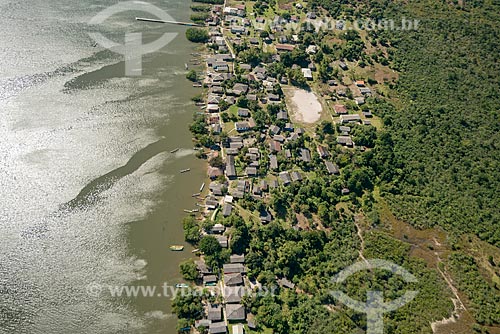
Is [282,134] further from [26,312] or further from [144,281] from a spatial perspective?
[26,312]

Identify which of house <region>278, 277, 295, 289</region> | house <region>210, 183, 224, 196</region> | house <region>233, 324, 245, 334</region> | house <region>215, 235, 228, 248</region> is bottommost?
house <region>233, 324, 245, 334</region>

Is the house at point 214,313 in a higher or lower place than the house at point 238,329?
higher

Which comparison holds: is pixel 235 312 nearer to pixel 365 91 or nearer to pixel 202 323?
pixel 202 323

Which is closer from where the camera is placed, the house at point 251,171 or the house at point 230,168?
the house at point 230,168

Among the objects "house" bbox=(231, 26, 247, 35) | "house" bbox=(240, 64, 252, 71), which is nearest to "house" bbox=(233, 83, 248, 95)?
"house" bbox=(240, 64, 252, 71)

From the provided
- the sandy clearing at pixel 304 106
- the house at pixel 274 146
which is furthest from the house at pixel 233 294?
the sandy clearing at pixel 304 106

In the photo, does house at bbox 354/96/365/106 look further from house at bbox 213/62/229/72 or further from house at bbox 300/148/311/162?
house at bbox 213/62/229/72

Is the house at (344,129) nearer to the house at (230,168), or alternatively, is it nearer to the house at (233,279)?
the house at (230,168)
